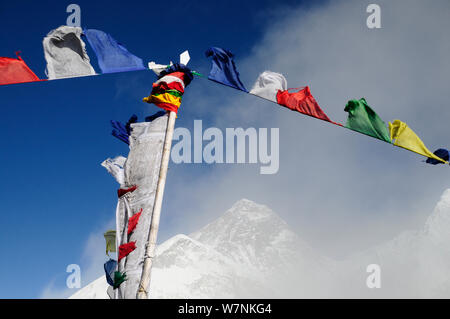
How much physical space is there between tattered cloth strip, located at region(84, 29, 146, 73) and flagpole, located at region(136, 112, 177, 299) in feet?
5.59

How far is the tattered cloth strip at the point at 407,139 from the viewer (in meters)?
7.86

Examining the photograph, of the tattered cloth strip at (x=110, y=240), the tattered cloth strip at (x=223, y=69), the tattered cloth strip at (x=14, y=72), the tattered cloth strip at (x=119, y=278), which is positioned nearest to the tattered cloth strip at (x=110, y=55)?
the tattered cloth strip at (x=14, y=72)

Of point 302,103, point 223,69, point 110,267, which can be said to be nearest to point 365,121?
point 302,103

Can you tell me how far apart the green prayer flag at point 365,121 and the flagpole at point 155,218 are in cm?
355

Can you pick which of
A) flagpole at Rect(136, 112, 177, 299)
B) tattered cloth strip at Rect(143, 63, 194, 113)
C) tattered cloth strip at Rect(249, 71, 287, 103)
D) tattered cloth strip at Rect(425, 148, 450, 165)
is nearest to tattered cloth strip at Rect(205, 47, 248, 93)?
tattered cloth strip at Rect(249, 71, 287, 103)

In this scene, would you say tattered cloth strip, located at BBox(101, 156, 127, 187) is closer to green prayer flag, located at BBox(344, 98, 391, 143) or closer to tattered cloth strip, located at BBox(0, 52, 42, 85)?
tattered cloth strip, located at BBox(0, 52, 42, 85)

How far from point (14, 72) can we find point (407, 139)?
26.3 ft

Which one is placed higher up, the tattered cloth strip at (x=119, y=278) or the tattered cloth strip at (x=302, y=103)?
the tattered cloth strip at (x=302, y=103)

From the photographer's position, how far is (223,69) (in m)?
8.19

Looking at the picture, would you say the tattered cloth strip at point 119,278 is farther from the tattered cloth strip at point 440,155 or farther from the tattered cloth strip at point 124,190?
the tattered cloth strip at point 440,155

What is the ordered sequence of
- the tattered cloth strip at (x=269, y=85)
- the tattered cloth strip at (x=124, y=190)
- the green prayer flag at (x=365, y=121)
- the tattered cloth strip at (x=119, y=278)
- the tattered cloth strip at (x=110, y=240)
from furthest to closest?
the tattered cloth strip at (x=110, y=240) → the tattered cloth strip at (x=269, y=85) → the green prayer flag at (x=365, y=121) → the tattered cloth strip at (x=124, y=190) → the tattered cloth strip at (x=119, y=278)

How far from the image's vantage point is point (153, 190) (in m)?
6.90
